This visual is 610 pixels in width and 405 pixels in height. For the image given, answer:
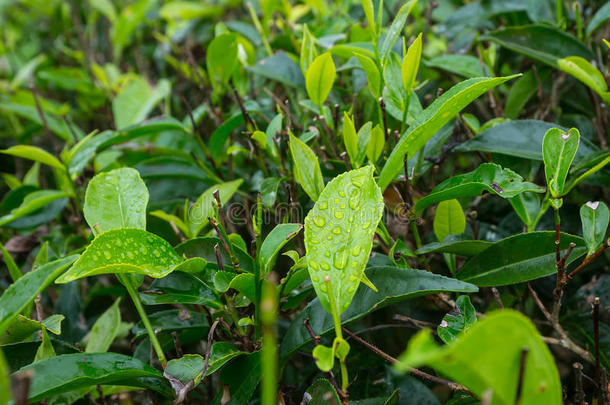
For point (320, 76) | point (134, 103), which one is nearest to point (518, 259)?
point (320, 76)

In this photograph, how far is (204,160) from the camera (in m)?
1.25

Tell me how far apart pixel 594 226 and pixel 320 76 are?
19.5 inches

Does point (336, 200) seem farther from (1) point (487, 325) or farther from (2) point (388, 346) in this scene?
(2) point (388, 346)

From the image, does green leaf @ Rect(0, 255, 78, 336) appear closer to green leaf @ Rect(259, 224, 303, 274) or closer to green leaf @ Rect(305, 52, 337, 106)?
green leaf @ Rect(259, 224, 303, 274)

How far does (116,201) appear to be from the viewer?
2.73ft

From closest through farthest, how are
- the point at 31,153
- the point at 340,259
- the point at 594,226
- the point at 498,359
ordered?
the point at 498,359 → the point at 340,259 → the point at 594,226 → the point at 31,153

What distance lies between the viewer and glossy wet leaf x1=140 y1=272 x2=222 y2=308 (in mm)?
776

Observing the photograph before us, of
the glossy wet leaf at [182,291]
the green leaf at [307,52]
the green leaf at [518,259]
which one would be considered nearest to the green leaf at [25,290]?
the glossy wet leaf at [182,291]

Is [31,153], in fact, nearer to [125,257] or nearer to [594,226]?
[125,257]

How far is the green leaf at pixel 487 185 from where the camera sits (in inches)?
29.1

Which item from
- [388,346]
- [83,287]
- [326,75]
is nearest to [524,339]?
[326,75]

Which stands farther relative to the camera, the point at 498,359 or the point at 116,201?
the point at 116,201

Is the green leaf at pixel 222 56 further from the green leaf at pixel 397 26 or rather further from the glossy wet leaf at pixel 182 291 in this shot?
the glossy wet leaf at pixel 182 291

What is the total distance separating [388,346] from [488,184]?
0.55 metres
